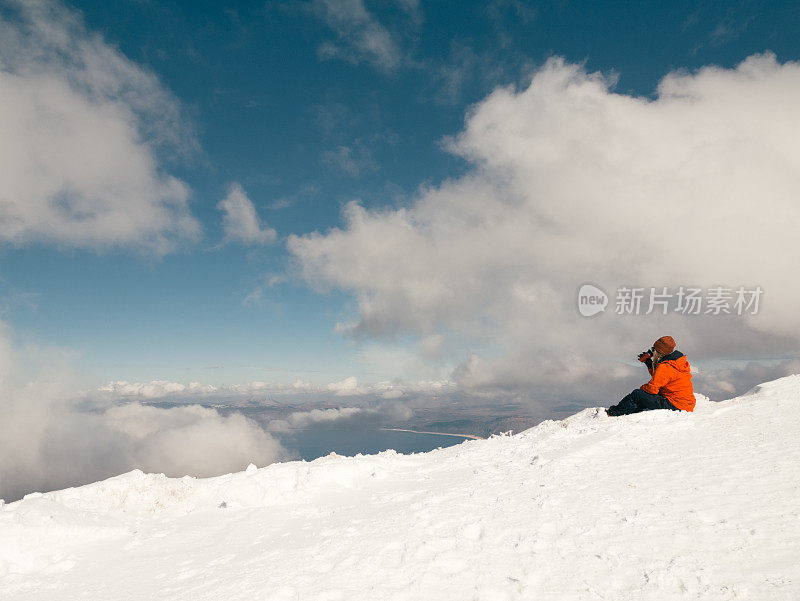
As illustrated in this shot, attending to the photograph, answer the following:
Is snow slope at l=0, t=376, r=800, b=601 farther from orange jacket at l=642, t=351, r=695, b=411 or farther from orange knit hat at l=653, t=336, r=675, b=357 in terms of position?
orange knit hat at l=653, t=336, r=675, b=357

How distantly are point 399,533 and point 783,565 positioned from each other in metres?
4.68

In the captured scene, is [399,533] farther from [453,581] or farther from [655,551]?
[655,551]

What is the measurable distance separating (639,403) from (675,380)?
131 centimetres

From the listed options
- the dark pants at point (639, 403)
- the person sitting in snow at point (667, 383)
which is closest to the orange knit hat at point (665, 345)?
the person sitting in snow at point (667, 383)

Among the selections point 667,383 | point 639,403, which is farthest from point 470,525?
point 667,383

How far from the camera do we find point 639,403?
39.9 feet

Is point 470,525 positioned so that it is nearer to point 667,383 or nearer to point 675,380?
point 667,383

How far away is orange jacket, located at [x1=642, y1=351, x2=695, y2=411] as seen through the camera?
1166cm

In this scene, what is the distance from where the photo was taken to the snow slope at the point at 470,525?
169 inches

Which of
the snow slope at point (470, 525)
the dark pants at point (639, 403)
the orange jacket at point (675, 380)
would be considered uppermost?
the orange jacket at point (675, 380)

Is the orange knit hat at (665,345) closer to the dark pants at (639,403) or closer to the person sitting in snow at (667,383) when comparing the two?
the person sitting in snow at (667,383)

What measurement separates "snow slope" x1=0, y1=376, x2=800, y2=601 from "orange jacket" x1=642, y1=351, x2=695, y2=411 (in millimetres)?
981

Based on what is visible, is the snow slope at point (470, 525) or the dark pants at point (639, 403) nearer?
the snow slope at point (470, 525)

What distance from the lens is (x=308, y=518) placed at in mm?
7699
